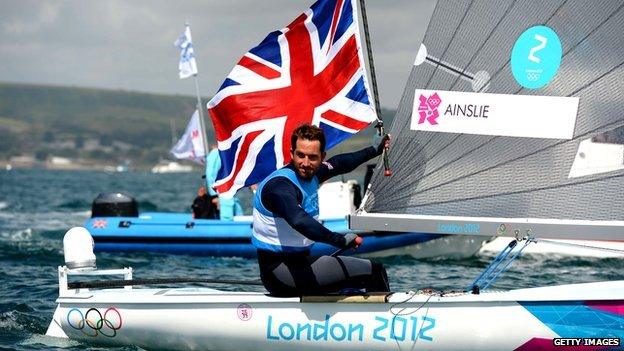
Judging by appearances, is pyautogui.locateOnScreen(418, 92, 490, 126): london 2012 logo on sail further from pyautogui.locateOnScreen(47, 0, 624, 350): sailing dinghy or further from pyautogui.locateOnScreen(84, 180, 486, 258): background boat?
pyautogui.locateOnScreen(84, 180, 486, 258): background boat

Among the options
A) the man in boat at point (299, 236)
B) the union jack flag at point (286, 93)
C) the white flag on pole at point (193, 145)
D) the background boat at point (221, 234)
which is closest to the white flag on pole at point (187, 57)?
the white flag on pole at point (193, 145)

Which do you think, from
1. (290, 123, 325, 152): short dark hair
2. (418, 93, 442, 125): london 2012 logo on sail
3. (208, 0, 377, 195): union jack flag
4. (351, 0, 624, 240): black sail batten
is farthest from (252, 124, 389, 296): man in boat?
(208, 0, 377, 195): union jack flag

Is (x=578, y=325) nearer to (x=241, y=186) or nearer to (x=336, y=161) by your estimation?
(x=336, y=161)

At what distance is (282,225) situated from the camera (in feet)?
23.8

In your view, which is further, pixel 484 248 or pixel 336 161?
pixel 484 248

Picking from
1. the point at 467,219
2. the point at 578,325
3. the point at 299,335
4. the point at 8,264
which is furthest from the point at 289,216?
the point at 8,264

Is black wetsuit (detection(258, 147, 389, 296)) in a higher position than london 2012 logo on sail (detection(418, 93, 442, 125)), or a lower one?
lower

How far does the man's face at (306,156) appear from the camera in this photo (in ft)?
23.3

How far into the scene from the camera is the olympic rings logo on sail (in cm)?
791

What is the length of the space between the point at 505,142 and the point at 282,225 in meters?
1.70

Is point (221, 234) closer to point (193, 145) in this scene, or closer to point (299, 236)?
point (193, 145)

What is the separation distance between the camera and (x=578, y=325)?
274 inches

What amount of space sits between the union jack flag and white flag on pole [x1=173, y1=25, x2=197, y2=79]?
12.6m

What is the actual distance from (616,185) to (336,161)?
6.36 ft
